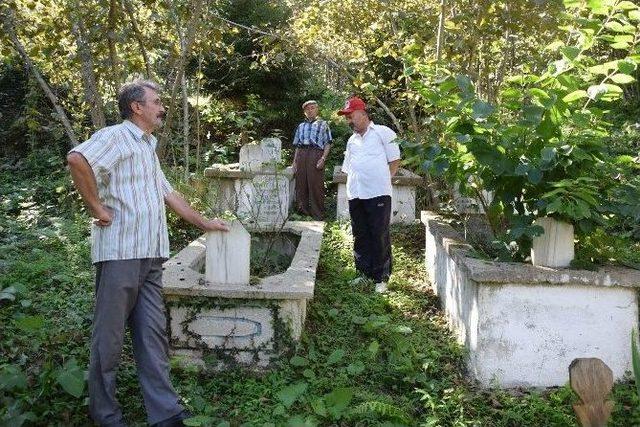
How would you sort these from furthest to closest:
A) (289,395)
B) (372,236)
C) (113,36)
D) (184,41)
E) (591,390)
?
(184,41), (113,36), (372,236), (289,395), (591,390)

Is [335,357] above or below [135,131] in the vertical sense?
below

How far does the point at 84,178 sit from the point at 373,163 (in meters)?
3.12

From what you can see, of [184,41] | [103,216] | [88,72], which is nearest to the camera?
[103,216]

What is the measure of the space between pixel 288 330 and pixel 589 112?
93.3 inches

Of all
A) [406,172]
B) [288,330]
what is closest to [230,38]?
[406,172]

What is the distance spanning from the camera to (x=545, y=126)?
410 centimetres

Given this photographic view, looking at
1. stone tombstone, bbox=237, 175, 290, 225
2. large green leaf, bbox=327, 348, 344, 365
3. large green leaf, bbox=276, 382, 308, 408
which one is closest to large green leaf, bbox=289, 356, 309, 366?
large green leaf, bbox=327, 348, 344, 365

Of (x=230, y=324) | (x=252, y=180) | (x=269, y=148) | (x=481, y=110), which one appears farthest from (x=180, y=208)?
(x=269, y=148)

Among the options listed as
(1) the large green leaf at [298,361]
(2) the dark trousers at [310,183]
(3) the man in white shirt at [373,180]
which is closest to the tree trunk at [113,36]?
(3) the man in white shirt at [373,180]

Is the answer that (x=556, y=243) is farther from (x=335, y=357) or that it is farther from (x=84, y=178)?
(x=84, y=178)

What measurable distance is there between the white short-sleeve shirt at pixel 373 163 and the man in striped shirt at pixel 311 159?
11.6ft

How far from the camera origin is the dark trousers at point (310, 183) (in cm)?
973

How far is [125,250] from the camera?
11.2 feet

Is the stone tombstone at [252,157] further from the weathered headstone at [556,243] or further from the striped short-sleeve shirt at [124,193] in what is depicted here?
the striped short-sleeve shirt at [124,193]
